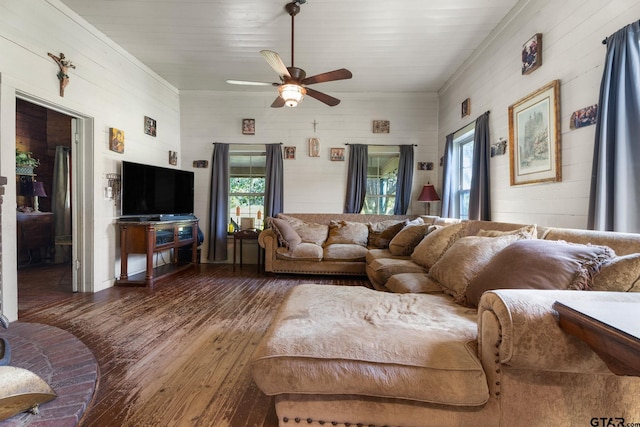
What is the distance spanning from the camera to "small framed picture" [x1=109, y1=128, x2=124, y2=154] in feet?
11.6

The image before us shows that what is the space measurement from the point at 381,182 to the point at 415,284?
10.8ft

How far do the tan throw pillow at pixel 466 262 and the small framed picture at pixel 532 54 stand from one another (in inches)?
68.5

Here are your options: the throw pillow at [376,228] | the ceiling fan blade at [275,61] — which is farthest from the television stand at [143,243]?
the throw pillow at [376,228]

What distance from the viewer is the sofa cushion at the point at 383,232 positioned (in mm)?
4094

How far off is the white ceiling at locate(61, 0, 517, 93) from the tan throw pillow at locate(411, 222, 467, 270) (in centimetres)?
218

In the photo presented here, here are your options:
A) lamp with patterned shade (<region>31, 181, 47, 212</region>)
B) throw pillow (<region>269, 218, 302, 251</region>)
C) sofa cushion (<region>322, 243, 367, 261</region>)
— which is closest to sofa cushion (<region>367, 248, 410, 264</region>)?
sofa cushion (<region>322, 243, 367, 261</region>)

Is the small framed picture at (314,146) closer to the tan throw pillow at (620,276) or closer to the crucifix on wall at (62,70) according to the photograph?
the crucifix on wall at (62,70)

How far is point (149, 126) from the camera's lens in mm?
4270

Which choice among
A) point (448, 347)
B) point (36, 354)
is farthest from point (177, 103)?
point (448, 347)

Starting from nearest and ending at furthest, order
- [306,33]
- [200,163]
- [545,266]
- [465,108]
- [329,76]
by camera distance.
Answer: [545,266]
[329,76]
[306,33]
[465,108]
[200,163]

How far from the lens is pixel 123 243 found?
357 cm

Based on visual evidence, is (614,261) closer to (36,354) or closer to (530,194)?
(530,194)

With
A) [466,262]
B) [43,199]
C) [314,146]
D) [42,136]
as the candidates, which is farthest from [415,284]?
[42,136]

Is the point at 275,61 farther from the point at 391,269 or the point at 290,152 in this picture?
the point at 290,152
